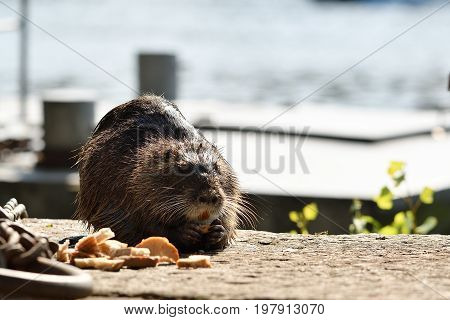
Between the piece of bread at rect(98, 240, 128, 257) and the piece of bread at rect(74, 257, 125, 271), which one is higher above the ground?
the piece of bread at rect(98, 240, 128, 257)

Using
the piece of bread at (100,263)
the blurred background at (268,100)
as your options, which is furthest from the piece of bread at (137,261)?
the blurred background at (268,100)

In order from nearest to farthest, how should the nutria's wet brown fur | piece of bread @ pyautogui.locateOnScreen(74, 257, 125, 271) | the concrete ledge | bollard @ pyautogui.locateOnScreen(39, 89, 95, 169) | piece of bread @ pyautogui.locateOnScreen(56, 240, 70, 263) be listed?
the concrete ledge
piece of bread @ pyautogui.locateOnScreen(74, 257, 125, 271)
piece of bread @ pyautogui.locateOnScreen(56, 240, 70, 263)
the nutria's wet brown fur
bollard @ pyautogui.locateOnScreen(39, 89, 95, 169)

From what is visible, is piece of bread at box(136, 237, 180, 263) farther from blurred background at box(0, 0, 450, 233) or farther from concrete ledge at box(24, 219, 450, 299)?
blurred background at box(0, 0, 450, 233)

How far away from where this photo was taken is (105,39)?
43.0 meters

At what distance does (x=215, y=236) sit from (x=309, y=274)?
3.65 feet

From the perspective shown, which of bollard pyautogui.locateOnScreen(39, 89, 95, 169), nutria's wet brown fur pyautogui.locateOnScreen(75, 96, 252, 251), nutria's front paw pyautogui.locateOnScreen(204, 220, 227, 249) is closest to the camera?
nutria's front paw pyautogui.locateOnScreen(204, 220, 227, 249)

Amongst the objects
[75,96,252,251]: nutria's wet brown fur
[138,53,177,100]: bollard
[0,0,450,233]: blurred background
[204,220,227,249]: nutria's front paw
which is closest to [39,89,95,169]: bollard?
[0,0,450,233]: blurred background

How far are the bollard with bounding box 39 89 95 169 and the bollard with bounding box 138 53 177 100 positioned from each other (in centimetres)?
306

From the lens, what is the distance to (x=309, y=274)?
478cm

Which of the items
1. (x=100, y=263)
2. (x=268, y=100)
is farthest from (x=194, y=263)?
(x=268, y=100)

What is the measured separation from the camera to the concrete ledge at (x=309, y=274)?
14.4ft

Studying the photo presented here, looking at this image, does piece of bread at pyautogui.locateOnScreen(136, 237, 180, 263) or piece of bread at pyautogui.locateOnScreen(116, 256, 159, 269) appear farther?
piece of bread at pyautogui.locateOnScreen(136, 237, 180, 263)

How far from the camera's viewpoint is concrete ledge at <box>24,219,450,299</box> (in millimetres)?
4398
